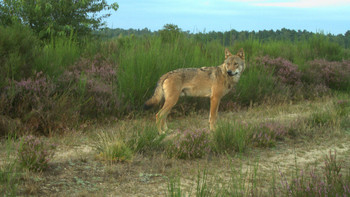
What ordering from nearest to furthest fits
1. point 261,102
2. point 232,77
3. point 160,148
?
point 160,148
point 232,77
point 261,102

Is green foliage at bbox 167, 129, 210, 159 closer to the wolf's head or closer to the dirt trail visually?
the dirt trail

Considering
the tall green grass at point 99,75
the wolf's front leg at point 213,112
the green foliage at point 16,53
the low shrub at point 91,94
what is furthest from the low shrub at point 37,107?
the wolf's front leg at point 213,112

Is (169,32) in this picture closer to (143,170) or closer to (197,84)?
(197,84)

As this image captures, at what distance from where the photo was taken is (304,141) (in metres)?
6.53

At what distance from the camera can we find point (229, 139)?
18.7ft

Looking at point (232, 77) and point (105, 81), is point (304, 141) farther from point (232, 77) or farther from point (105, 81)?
point (105, 81)

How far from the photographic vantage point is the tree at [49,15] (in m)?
16.6

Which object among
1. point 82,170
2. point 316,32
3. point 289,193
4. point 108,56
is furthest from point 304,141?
point 316,32

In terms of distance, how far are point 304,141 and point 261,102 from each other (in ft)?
12.4

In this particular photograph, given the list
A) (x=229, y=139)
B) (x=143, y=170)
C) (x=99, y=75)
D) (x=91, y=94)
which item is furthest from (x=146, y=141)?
(x=99, y=75)

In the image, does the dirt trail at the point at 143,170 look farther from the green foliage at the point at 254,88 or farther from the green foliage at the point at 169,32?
the green foliage at the point at 169,32

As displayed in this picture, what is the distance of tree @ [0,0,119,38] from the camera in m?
16.6

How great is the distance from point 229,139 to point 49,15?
14596mm

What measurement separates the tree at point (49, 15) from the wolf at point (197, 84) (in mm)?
10002
